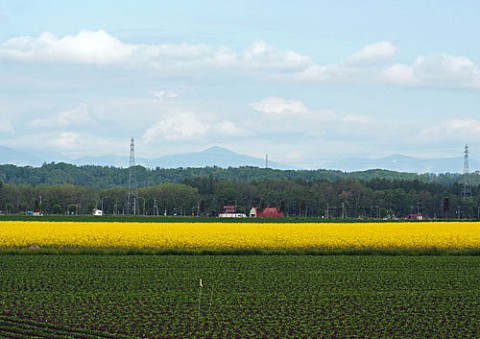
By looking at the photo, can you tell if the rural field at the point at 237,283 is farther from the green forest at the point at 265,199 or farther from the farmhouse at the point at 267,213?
the green forest at the point at 265,199

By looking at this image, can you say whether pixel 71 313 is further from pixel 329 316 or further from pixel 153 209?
pixel 153 209

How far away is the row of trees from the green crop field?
133767 mm

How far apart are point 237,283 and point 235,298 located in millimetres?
3266

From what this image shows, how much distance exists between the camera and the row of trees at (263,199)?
171 m

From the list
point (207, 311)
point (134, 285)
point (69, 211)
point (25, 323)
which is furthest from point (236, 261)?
point (69, 211)

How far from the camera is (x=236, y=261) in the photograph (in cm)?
3388

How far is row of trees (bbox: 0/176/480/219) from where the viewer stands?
562 feet

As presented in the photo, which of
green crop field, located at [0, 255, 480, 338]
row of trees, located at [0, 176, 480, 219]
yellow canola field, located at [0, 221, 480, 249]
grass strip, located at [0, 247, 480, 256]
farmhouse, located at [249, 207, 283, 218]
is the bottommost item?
green crop field, located at [0, 255, 480, 338]

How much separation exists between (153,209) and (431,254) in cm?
15202

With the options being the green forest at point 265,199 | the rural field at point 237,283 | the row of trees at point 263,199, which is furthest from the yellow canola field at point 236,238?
the row of trees at point 263,199

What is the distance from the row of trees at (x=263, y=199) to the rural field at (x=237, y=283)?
125506 millimetres

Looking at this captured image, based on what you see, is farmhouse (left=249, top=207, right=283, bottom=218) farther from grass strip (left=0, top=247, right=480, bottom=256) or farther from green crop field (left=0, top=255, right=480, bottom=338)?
green crop field (left=0, top=255, right=480, bottom=338)

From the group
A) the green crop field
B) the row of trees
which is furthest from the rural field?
the row of trees

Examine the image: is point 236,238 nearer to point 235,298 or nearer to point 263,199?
point 235,298
